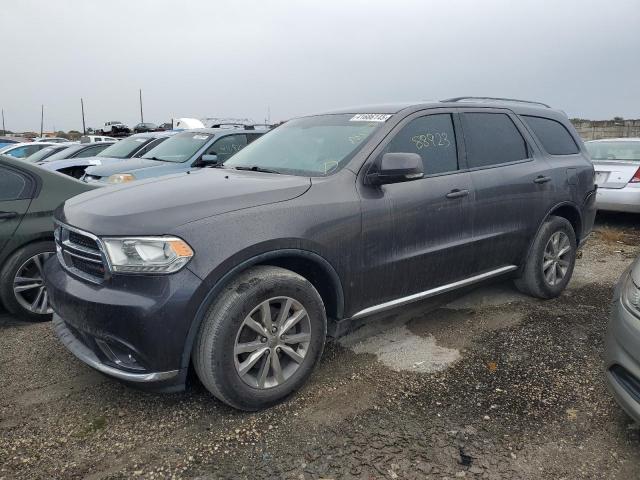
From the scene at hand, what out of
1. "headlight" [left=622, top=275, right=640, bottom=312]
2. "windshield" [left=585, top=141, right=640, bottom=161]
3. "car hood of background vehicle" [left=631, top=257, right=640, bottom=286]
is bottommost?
"headlight" [left=622, top=275, right=640, bottom=312]

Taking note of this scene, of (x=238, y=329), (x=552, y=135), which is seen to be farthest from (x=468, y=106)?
(x=238, y=329)

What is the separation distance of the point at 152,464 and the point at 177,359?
1.62 feet

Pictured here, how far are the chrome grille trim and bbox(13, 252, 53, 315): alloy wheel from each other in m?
1.16

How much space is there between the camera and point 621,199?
7551mm

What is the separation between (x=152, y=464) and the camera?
→ 95.7 inches

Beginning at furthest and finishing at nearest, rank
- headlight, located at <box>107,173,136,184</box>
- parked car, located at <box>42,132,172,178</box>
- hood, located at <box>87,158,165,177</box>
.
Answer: parked car, located at <box>42,132,172,178</box>, hood, located at <box>87,158,165,177</box>, headlight, located at <box>107,173,136,184</box>

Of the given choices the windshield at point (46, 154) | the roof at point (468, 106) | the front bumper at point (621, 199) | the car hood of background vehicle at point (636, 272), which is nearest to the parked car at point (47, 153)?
the windshield at point (46, 154)

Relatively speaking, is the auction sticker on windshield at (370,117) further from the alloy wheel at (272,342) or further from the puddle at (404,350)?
the puddle at (404,350)

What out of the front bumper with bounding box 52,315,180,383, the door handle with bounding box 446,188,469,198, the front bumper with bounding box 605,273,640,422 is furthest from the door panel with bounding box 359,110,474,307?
the front bumper with bounding box 52,315,180,383

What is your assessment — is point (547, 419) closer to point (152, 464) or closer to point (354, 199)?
point (354, 199)

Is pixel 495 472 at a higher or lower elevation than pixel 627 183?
lower

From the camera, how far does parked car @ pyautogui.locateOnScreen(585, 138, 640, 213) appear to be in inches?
294

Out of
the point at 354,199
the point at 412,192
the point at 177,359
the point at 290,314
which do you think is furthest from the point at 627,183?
the point at 177,359

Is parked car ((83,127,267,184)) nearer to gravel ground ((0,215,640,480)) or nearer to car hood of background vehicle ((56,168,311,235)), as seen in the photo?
gravel ground ((0,215,640,480))
